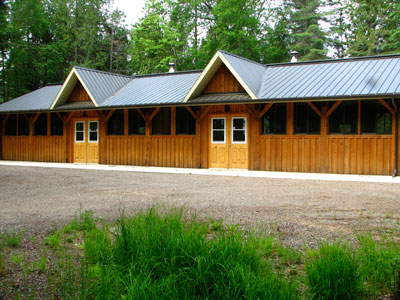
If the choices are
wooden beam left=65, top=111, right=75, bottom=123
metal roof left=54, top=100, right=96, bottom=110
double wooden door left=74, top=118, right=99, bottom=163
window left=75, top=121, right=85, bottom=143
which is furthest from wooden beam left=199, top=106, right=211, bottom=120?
wooden beam left=65, top=111, right=75, bottom=123

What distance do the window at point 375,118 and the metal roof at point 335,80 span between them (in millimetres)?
636

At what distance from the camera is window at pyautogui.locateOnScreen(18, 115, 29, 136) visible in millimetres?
23328

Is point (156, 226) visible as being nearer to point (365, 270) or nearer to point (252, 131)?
point (365, 270)

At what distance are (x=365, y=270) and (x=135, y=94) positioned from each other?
688 inches

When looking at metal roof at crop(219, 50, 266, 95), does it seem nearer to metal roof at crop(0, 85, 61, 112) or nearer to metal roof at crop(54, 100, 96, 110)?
metal roof at crop(54, 100, 96, 110)

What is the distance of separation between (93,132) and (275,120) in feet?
31.0

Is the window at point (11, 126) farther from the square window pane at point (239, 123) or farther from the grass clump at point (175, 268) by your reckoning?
the grass clump at point (175, 268)

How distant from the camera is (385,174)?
14.2 metres

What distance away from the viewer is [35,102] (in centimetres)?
2375

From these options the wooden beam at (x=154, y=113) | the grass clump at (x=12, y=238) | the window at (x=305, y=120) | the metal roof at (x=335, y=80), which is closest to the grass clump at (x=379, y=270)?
the grass clump at (x=12, y=238)

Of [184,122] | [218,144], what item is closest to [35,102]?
[184,122]

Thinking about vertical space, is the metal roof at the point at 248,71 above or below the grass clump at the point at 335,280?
above

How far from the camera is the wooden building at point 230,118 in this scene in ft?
47.4

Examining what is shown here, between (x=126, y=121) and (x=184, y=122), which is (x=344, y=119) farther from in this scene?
(x=126, y=121)
